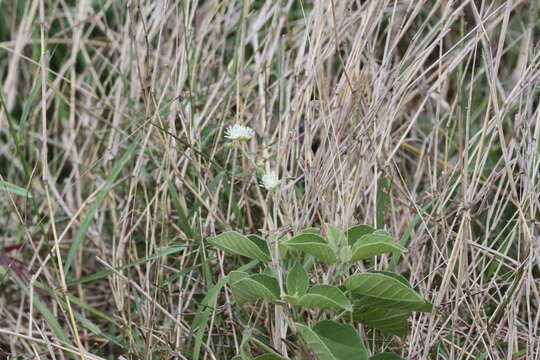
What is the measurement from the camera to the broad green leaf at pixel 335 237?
40.4 inches

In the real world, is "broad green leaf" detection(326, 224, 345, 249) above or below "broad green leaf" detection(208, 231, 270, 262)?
above

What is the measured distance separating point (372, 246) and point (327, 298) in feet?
0.33

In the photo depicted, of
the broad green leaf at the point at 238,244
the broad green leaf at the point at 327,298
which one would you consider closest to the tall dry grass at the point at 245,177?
the broad green leaf at the point at 238,244

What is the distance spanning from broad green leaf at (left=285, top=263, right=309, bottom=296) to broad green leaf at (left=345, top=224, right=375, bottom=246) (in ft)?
0.32

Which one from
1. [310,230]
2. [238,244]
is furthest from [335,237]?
[238,244]

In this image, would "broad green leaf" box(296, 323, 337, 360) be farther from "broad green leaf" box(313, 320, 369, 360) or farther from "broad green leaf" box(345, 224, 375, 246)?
"broad green leaf" box(345, 224, 375, 246)

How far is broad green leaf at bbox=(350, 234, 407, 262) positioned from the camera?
994 millimetres

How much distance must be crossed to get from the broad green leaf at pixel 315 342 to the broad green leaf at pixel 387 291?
0.09m

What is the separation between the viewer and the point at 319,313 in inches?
43.1

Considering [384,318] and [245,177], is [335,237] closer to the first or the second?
[384,318]

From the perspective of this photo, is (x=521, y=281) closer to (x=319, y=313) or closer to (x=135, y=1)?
(x=319, y=313)

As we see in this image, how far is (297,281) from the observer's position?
3.40 ft

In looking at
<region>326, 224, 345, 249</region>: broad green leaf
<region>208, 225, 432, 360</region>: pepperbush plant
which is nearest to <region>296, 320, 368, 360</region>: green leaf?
<region>208, 225, 432, 360</region>: pepperbush plant

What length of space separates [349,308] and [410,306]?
13cm
